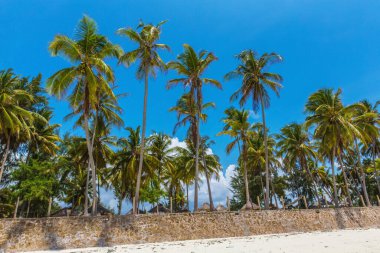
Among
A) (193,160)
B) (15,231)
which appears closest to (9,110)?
(15,231)

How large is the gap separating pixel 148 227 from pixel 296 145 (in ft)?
67.3

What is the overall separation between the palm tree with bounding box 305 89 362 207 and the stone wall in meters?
6.94

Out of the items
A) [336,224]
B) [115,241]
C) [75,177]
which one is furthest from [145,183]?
[336,224]

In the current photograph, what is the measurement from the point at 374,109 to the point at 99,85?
95.9 feet

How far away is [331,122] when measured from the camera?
2384cm

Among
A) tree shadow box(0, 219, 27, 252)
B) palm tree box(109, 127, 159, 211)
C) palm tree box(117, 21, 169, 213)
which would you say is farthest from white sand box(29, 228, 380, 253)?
palm tree box(109, 127, 159, 211)

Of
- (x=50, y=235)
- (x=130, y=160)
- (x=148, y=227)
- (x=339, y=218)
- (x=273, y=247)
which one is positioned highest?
(x=130, y=160)

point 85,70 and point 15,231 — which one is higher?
point 85,70

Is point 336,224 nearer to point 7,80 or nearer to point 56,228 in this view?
point 56,228

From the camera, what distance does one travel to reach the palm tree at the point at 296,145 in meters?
29.0

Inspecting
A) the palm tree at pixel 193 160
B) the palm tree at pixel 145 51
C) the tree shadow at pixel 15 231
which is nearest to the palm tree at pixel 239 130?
the palm tree at pixel 193 160

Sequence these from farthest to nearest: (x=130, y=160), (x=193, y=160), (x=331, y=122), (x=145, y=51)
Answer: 1. (x=193, y=160)
2. (x=130, y=160)
3. (x=331, y=122)
4. (x=145, y=51)

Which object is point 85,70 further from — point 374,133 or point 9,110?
point 374,133

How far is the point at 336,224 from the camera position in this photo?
19.3 m
